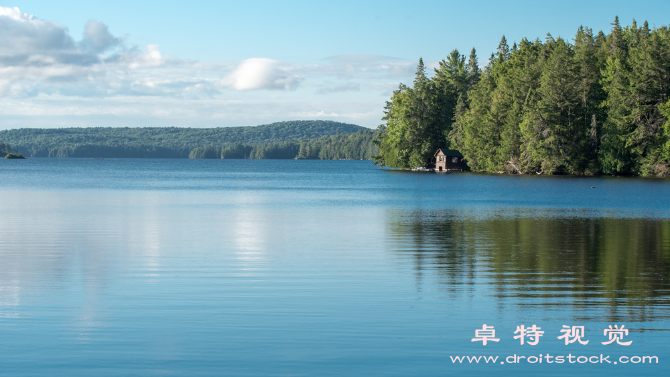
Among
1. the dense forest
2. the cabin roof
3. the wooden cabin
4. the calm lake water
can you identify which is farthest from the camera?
the cabin roof

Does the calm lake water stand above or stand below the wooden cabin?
below

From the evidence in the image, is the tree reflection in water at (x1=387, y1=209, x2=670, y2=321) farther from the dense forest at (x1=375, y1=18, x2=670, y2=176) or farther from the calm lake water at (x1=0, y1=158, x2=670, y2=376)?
the dense forest at (x1=375, y1=18, x2=670, y2=176)

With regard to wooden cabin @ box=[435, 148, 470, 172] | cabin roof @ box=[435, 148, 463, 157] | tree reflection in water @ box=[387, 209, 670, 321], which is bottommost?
tree reflection in water @ box=[387, 209, 670, 321]

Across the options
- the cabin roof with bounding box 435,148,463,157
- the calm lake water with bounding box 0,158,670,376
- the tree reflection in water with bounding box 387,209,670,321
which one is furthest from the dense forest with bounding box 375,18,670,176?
the calm lake water with bounding box 0,158,670,376

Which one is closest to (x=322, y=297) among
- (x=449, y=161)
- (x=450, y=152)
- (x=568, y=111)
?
(x=568, y=111)

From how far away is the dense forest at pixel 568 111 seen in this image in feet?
244

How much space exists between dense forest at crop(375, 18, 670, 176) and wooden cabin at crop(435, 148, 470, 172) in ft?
6.02

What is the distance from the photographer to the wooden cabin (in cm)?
9875

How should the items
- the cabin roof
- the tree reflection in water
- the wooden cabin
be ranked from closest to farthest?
the tree reflection in water
the wooden cabin
the cabin roof

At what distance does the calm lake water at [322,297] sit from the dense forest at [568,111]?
190 ft

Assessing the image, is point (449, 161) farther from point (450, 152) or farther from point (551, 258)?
point (551, 258)

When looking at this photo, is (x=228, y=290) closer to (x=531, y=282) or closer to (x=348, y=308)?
(x=348, y=308)

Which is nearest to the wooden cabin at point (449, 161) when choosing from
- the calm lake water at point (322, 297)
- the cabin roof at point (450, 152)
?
the cabin roof at point (450, 152)

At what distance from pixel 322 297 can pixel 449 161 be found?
9053cm
